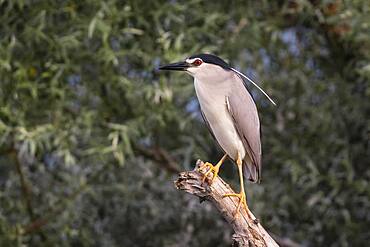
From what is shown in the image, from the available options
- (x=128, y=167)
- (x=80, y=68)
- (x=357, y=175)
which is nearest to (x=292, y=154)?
(x=357, y=175)

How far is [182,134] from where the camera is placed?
443cm

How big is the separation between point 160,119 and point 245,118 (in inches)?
40.4

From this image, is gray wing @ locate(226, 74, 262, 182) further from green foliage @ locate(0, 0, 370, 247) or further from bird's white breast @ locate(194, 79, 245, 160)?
green foliage @ locate(0, 0, 370, 247)

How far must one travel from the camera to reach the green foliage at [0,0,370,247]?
399cm

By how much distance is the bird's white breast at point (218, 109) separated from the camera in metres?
2.93

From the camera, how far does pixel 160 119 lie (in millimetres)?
3955

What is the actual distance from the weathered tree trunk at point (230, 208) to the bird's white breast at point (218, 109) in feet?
0.72

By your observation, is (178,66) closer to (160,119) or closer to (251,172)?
(251,172)

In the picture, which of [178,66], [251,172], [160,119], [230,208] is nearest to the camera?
[230,208]

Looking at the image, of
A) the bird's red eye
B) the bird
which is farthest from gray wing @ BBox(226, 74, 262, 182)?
the bird's red eye

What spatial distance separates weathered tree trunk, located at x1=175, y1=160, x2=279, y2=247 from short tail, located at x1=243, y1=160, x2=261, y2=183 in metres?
0.34

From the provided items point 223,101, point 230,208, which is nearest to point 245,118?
point 223,101

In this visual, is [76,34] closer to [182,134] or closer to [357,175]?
[182,134]

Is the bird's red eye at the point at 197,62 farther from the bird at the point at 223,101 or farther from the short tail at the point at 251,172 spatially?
the short tail at the point at 251,172
